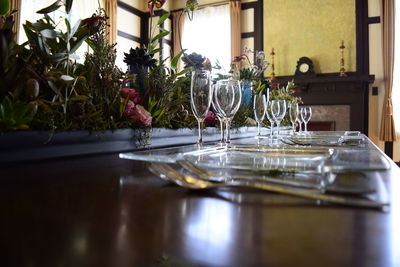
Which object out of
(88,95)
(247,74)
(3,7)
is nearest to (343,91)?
(247,74)

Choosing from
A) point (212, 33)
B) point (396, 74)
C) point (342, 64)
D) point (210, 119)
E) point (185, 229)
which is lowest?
point (185, 229)

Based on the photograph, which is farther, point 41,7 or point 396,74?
point 396,74

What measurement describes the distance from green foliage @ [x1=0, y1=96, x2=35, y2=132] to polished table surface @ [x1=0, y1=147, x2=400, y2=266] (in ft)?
0.61

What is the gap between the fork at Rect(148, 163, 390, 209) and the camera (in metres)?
0.30

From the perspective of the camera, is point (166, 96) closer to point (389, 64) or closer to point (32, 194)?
point (32, 194)

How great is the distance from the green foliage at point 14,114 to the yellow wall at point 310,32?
4.78 meters

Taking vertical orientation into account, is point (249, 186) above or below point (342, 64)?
below

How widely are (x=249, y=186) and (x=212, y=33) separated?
17.9ft

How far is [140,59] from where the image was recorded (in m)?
1.01

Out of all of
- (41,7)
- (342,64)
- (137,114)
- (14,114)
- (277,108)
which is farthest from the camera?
(342,64)

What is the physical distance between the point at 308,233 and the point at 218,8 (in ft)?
18.4

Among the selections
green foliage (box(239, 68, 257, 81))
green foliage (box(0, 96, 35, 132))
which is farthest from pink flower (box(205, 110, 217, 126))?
green foliage (box(0, 96, 35, 132))

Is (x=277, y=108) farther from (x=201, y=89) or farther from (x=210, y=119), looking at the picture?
(x=201, y=89)

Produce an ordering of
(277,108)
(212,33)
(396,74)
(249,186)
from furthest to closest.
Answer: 1. (212,33)
2. (396,74)
3. (277,108)
4. (249,186)
